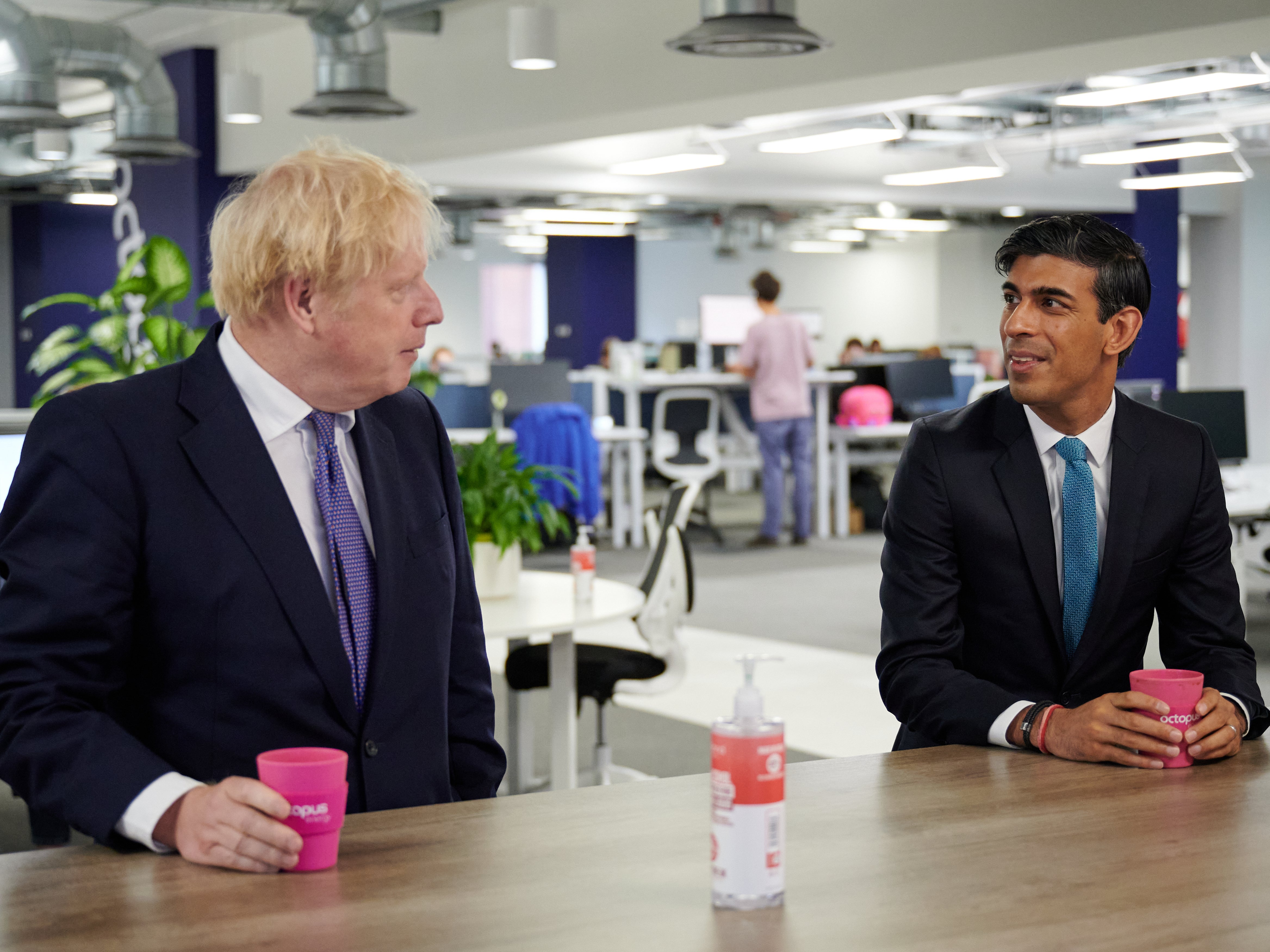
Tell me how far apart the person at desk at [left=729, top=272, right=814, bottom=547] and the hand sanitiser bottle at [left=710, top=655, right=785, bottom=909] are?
872cm

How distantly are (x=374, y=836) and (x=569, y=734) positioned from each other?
8.03ft

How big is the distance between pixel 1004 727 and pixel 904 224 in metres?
18.6

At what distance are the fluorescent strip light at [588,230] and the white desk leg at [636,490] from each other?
7990mm

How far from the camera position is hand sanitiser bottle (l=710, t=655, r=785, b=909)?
118cm

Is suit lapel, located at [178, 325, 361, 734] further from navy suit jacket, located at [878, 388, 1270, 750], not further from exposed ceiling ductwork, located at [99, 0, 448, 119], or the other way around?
exposed ceiling ductwork, located at [99, 0, 448, 119]

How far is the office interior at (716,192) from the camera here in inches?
226

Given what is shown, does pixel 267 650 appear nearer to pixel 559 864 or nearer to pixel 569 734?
pixel 559 864

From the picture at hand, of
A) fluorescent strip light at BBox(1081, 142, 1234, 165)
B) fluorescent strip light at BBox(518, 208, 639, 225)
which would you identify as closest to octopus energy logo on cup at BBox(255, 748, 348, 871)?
fluorescent strip light at BBox(1081, 142, 1234, 165)

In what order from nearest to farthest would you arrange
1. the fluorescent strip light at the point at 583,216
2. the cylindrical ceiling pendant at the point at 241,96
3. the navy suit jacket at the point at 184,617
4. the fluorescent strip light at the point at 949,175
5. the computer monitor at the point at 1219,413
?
the navy suit jacket at the point at 184,617
the computer monitor at the point at 1219,413
the cylindrical ceiling pendant at the point at 241,96
the fluorescent strip light at the point at 949,175
the fluorescent strip light at the point at 583,216

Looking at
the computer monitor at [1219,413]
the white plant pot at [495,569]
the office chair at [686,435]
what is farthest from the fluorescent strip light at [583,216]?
the white plant pot at [495,569]

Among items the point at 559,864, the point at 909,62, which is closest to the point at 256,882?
the point at 559,864

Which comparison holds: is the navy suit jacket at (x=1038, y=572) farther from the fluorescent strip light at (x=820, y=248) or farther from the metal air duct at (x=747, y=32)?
the fluorescent strip light at (x=820, y=248)

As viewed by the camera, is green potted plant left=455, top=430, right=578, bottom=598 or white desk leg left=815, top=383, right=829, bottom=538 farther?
white desk leg left=815, top=383, right=829, bottom=538

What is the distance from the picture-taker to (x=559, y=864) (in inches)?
51.3
